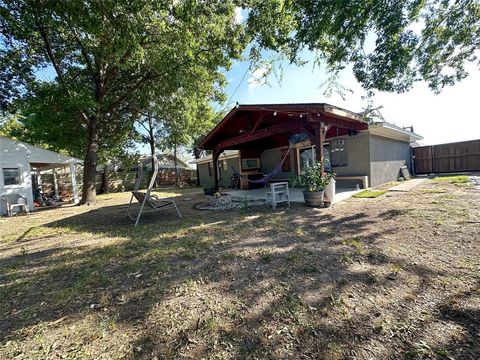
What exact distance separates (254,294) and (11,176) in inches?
450

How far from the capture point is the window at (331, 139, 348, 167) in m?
8.83

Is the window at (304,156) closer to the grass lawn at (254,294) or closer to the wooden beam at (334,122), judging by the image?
the wooden beam at (334,122)

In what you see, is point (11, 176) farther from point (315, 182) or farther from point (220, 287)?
point (315, 182)

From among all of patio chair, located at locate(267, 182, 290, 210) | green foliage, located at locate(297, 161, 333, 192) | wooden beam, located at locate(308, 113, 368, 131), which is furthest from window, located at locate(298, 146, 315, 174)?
green foliage, located at locate(297, 161, 333, 192)

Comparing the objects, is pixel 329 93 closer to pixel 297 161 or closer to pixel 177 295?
pixel 297 161

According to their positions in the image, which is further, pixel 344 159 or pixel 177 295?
pixel 344 159

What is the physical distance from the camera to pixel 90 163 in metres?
9.52

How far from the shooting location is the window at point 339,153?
8828mm

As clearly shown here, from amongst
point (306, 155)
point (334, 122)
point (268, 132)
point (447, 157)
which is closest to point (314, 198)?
point (334, 122)

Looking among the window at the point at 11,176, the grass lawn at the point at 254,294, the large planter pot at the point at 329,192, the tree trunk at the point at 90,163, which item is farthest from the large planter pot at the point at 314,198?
the window at the point at 11,176

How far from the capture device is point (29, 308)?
6.61 feet

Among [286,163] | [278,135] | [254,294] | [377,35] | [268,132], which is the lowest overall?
[254,294]

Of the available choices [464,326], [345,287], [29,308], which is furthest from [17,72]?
Result: [464,326]

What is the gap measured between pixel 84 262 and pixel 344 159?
886 cm
